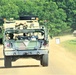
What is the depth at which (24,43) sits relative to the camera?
23.3m

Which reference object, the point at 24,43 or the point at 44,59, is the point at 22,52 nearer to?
the point at 24,43

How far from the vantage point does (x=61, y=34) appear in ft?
360

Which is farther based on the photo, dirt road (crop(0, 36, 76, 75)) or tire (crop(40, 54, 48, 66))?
tire (crop(40, 54, 48, 66))

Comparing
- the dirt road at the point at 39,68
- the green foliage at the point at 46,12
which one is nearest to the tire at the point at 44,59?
the dirt road at the point at 39,68

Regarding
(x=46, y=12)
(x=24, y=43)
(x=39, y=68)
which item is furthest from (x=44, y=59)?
(x=46, y=12)

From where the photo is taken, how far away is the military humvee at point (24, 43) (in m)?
23.3

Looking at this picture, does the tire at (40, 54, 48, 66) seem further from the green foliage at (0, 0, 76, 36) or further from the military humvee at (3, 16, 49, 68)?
the green foliage at (0, 0, 76, 36)

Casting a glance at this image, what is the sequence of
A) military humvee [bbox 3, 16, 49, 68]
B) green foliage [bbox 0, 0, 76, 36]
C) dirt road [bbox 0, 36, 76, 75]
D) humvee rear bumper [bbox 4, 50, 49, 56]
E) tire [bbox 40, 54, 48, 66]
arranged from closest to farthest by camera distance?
dirt road [bbox 0, 36, 76, 75] → humvee rear bumper [bbox 4, 50, 49, 56] → military humvee [bbox 3, 16, 49, 68] → tire [bbox 40, 54, 48, 66] → green foliage [bbox 0, 0, 76, 36]

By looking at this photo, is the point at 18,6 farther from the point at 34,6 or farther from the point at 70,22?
the point at 70,22

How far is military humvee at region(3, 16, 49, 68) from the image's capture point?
23.3 metres

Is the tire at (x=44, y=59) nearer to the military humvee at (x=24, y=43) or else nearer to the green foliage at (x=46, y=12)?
the military humvee at (x=24, y=43)

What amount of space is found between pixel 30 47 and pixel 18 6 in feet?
265

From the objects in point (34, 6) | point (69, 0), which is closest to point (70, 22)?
point (69, 0)

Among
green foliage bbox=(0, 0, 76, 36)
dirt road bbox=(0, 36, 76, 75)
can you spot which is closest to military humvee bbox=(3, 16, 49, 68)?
dirt road bbox=(0, 36, 76, 75)
